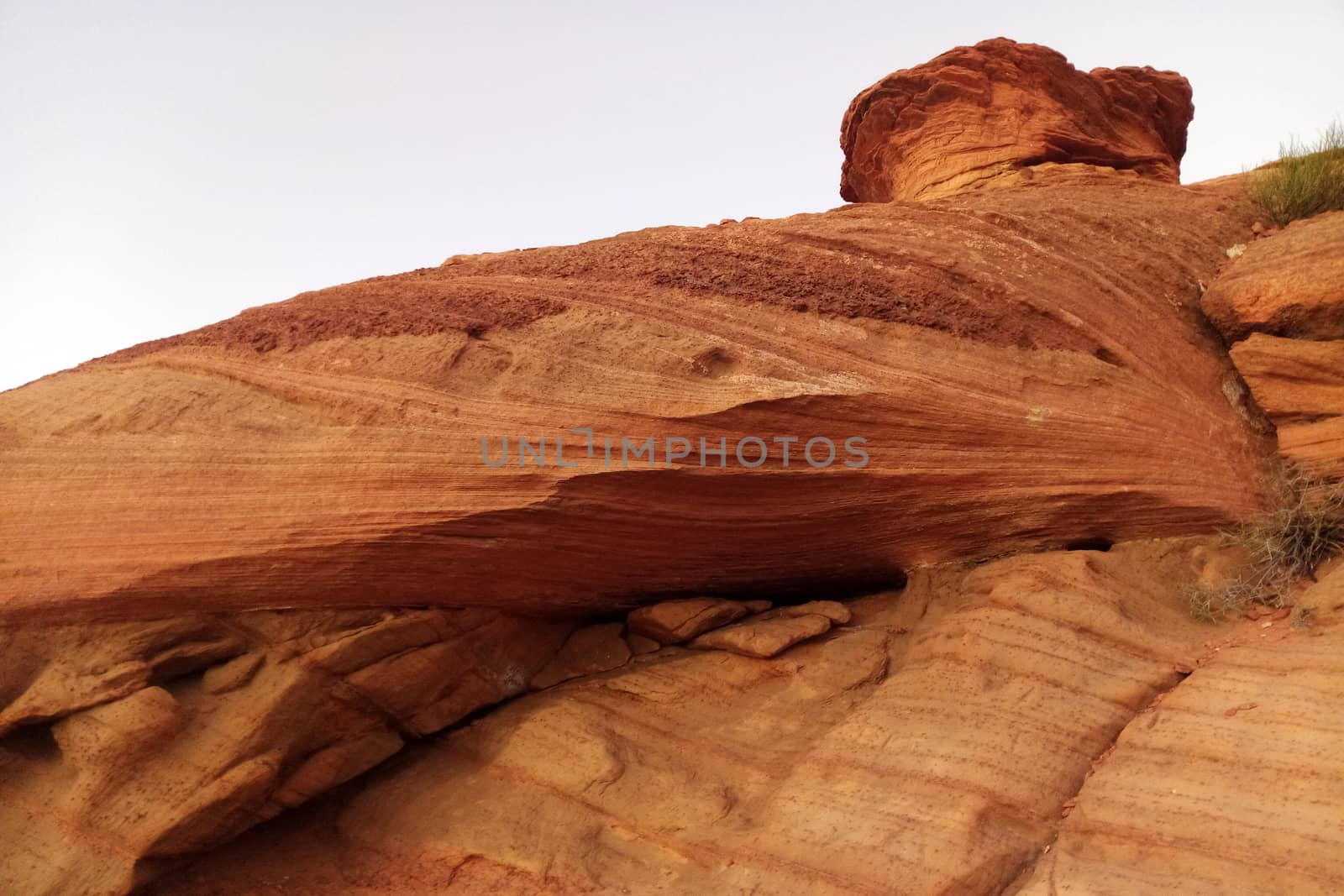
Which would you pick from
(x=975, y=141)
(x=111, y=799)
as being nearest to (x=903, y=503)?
(x=111, y=799)

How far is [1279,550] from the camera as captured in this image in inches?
225

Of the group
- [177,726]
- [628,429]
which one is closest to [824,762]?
[628,429]

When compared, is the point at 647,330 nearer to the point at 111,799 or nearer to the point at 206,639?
the point at 206,639

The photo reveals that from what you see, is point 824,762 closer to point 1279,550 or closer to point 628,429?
point 628,429

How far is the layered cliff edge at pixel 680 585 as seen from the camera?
471 cm

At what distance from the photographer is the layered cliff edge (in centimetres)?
471

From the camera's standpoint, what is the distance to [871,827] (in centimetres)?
454

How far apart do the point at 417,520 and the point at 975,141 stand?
8.26 meters

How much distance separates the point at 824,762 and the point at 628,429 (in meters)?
2.23

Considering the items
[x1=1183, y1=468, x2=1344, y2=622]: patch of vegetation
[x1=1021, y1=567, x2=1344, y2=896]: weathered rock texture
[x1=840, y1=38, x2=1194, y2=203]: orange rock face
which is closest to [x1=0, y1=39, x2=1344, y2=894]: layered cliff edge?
[x1=1021, y1=567, x2=1344, y2=896]: weathered rock texture

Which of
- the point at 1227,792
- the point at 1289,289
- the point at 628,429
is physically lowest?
the point at 1227,792

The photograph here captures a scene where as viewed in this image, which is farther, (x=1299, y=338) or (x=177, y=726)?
(x=1299, y=338)

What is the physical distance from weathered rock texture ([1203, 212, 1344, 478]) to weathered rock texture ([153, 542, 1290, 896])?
1.30 metres

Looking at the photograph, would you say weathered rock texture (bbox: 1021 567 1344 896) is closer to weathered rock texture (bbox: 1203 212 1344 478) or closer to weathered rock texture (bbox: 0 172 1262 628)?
weathered rock texture (bbox: 0 172 1262 628)
